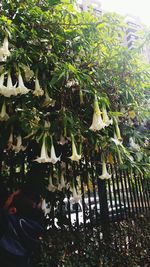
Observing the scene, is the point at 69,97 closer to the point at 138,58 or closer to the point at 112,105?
the point at 112,105

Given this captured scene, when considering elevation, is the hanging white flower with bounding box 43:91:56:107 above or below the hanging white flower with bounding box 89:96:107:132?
above

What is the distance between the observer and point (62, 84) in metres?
3.00

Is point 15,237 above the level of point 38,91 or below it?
below

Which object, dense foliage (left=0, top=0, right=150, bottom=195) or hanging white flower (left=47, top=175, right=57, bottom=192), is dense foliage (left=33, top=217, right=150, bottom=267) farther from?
dense foliage (left=0, top=0, right=150, bottom=195)

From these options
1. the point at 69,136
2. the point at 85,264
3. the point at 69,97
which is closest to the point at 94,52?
the point at 69,97

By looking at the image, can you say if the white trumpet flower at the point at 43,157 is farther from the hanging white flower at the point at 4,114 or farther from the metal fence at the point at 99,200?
the metal fence at the point at 99,200

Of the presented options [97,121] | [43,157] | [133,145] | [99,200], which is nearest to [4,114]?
[43,157]

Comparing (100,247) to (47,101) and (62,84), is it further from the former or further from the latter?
(62,84)

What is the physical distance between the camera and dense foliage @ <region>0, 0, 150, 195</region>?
2.81 meters

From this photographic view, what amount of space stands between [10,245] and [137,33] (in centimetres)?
333

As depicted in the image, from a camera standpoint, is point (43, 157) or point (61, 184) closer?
point (43, 157)

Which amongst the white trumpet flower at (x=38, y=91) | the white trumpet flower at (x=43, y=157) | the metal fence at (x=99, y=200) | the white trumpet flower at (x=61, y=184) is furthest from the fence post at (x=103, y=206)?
the white trumpet flower at (x=38, y=91)

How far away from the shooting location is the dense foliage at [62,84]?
2807 millimetres

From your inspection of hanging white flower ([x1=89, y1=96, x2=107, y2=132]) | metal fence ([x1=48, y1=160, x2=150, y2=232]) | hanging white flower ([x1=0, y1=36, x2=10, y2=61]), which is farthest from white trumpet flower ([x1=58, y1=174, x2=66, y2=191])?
hanging white flower ([x1=0, y1=36, x2=10, y2=61])
